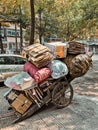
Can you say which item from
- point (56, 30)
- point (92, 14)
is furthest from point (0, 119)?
point (56, 30)

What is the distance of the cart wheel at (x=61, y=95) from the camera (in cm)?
693

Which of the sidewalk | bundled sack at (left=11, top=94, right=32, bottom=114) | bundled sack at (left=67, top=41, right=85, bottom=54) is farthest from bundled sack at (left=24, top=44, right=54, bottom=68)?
the sidewalk

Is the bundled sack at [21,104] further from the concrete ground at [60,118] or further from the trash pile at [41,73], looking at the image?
the concrete ground at [60,118]

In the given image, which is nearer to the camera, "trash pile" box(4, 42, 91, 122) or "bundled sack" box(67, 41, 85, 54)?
"trash pile" box(4, 42, 91, 122)

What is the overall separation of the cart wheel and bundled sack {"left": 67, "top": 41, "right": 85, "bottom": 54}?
96 cm

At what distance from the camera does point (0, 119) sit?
6375mm

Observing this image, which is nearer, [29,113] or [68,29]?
[29,113]

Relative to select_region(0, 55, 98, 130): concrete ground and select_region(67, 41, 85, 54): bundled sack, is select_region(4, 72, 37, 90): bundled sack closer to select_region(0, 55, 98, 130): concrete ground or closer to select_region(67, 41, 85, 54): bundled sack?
select_region(0, 55, 98, 130): concrete ground

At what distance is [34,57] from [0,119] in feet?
5.84

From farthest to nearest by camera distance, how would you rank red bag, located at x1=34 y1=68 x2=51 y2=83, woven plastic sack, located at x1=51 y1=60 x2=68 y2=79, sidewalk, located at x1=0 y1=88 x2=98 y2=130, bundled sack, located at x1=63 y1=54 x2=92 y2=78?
1. bundled sack, located at x1=63 y1=54 x2=92 y2=78
2. woven plastic sack, located at x1=51 y1=60 x2=68 y2=79
3. red bag, located at x1=34 y1=68 x2=51 y2=83
4. sidewalk, located at x1=0 y1=88 x2=98 y2=130

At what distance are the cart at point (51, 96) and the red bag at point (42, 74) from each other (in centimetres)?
19

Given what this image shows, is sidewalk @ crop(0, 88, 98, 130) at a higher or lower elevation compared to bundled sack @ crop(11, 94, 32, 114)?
lower

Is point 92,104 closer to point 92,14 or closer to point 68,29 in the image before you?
point 92,14

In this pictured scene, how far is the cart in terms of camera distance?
6.39 metres
